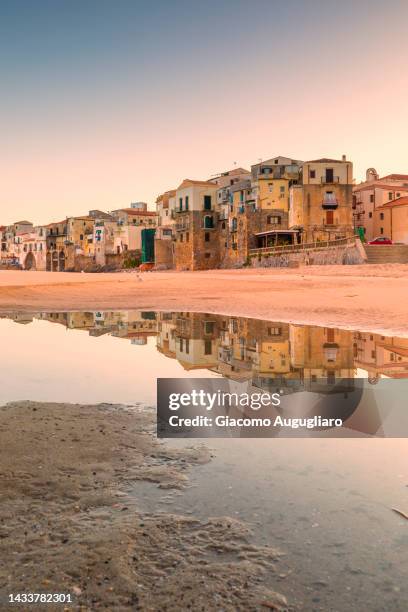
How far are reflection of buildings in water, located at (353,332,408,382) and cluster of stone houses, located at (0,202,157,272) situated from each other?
3784 inches

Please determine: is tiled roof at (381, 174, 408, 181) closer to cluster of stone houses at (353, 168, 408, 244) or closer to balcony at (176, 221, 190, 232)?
cluster of stone houses at (353, 168, 408, 244)

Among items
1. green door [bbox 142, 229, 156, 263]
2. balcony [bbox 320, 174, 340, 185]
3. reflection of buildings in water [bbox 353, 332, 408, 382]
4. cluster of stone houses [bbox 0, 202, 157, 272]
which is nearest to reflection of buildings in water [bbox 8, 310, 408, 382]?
reflection of buildings in water [bbox 353, 332, 408, 382]

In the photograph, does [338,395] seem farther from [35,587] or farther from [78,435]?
[35,587]

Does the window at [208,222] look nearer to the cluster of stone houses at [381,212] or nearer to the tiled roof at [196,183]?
the tiled roof at [196,183]

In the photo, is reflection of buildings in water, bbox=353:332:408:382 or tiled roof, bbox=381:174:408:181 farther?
tiled roof, bbox=381:174:408:181

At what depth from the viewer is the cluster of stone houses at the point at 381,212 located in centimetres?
7769

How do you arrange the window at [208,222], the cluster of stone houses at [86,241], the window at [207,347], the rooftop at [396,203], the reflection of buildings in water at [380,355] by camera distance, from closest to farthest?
the reflection of buildings in water at [380,355]
the window at [207,347]
the rooftop at [396,203]
the window at [208,222]
the cluster of stone houses at [86,241]

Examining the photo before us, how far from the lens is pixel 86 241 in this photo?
129 meters

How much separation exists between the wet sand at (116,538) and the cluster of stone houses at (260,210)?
2751 inches

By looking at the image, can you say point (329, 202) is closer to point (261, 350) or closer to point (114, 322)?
point (114, 322)

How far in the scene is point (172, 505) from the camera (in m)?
3.75

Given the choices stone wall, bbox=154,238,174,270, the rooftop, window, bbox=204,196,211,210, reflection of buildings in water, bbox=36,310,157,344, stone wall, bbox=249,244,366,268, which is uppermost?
window, bbox=204,196,211,210

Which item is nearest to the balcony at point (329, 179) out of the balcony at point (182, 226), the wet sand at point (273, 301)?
the balcony at point (182, 226)

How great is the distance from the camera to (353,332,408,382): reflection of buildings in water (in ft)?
27.4
